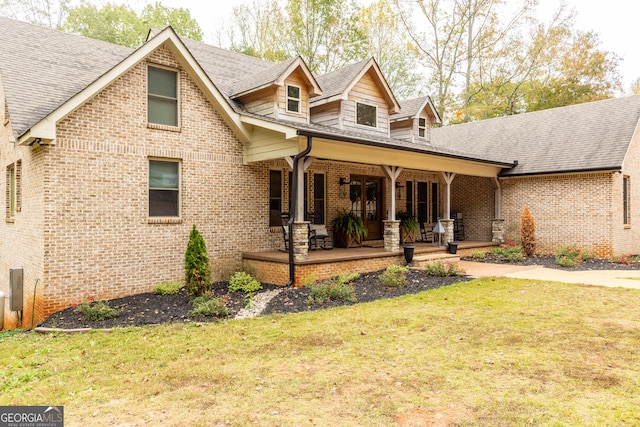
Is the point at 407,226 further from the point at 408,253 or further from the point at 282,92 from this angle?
the point at 282,92

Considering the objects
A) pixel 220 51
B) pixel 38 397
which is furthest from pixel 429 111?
pixel 38 397

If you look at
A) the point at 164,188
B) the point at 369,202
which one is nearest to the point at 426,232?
the point at 369,202

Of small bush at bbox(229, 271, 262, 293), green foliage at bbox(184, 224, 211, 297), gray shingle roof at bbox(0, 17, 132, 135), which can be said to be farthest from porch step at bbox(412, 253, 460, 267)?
gray shingle roof at bbox(0, 17, 132, 135)

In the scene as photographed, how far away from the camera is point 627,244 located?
15.9 meters

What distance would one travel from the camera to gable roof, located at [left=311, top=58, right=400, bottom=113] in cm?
1308

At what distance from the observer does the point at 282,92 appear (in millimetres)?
11812

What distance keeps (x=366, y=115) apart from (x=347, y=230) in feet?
12.6

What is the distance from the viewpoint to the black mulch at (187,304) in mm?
7520

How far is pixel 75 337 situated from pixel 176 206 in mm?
4252

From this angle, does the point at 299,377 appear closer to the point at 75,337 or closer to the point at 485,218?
the point at 75,337

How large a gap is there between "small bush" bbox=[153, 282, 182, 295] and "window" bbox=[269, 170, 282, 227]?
3.41 metres

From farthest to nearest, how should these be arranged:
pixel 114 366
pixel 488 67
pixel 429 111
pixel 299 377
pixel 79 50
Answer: pixel 488 67 → pixel 429 111 → pixel 79 50 → pixel 114 366 → pixel 299 377

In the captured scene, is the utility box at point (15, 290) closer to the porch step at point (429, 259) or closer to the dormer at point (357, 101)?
the dormer at point (357, 101)

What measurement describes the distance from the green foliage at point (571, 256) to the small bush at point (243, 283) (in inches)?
364
